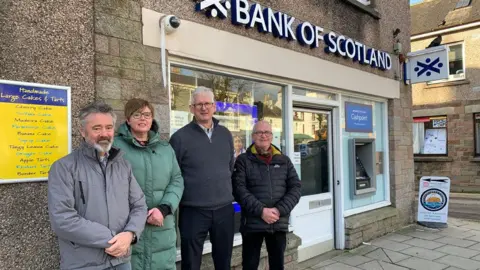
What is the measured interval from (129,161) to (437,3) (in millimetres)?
16742

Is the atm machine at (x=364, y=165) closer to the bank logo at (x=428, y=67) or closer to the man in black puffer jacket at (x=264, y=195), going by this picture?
the bank logo at (x=428, y=67)

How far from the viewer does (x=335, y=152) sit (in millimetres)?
5613

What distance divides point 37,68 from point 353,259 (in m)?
4.34

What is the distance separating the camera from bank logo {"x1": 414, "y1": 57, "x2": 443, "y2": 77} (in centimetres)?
631

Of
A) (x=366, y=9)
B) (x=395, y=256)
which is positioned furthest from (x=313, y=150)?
(x=366, y=9)

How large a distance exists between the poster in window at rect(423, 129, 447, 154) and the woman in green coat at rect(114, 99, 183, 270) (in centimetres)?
1321

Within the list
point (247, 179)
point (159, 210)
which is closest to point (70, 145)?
point (159, 210)

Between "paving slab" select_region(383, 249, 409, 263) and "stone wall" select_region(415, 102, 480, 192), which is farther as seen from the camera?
"stone wall" select_region(415, 102, 480, 192)

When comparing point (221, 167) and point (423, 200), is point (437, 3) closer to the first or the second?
point (423, 200)

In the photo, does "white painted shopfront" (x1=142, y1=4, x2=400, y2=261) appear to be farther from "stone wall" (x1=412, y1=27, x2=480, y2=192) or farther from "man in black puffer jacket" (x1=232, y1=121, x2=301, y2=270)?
"stone wall" (x1=412, y1=27, x2=480, y2=192)

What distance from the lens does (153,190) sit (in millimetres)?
2498

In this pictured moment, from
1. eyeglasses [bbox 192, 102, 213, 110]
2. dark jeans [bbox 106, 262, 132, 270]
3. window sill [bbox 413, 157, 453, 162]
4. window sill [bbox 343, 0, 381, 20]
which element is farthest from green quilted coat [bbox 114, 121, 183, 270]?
window sill [bbox 413, 157, 453, 162]

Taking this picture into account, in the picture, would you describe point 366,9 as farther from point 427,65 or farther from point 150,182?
point 150,182

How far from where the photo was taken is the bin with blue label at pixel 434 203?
6727 millimetres
